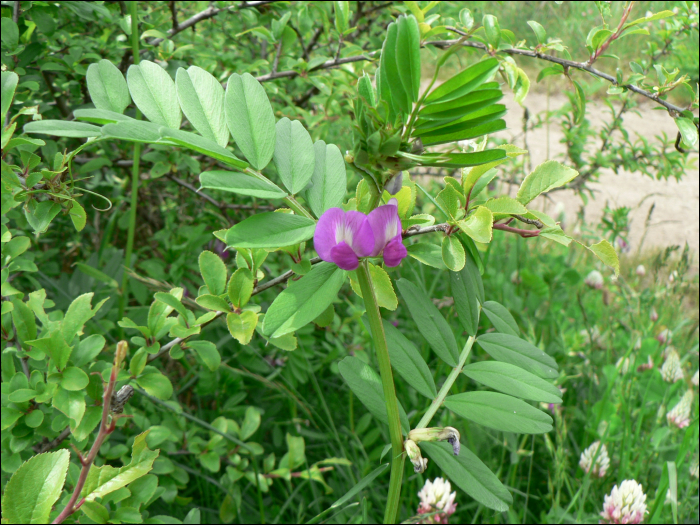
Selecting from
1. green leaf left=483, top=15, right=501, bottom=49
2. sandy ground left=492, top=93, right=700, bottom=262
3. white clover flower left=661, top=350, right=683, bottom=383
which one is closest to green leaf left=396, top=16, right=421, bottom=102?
green leaf left=483, top=15, right=501, bottom=49

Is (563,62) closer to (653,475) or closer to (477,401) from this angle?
(477,401)

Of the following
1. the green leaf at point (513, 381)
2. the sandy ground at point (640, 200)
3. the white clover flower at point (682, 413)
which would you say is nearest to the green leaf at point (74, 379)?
the green leaf at point (513, 381)

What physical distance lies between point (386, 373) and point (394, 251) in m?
0.09

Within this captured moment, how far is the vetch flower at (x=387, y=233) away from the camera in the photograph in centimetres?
37

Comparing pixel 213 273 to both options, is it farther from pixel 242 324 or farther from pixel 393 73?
pixel 393 73

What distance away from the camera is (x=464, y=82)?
1.11 ft

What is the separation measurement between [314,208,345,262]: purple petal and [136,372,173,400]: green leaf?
1.22 feet

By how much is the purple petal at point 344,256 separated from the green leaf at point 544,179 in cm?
24

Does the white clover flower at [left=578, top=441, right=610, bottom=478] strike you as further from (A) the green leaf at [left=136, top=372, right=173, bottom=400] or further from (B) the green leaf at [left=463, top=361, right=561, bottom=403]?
(A) the green leaf at [left=136, top=372, right=173, bottom=400]

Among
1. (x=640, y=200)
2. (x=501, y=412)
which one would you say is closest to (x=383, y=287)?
(x=501, y=412)

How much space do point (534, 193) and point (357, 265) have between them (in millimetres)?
239

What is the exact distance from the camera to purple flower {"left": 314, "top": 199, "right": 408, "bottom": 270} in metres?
0.37

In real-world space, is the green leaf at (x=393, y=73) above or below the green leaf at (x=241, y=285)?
above

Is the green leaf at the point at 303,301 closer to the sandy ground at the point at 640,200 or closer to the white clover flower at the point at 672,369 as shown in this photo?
the white clover flower at the point at 672,369
